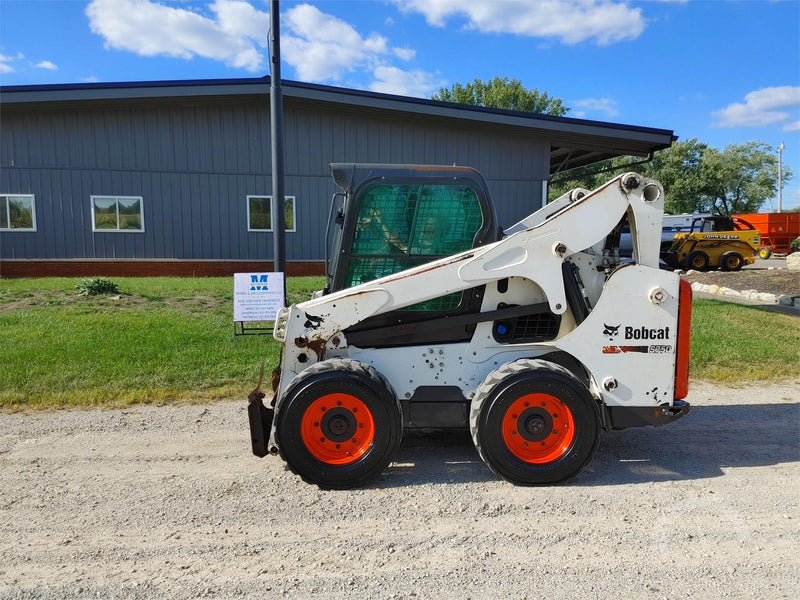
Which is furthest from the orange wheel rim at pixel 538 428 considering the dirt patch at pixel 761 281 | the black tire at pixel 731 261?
the black tire at pixel 731 261

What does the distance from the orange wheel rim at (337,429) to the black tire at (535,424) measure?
758 mm

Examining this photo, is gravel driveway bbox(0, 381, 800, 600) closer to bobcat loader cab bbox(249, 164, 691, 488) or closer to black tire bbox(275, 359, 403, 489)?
black tire bbox(275, 359, 403, 489)

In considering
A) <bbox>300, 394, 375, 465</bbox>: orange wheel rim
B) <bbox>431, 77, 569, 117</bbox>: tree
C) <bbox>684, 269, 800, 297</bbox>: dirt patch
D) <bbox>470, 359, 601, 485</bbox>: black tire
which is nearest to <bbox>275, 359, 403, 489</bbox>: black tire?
<bbox>300, 394, 375, 465</bbox>: orange wheel rim

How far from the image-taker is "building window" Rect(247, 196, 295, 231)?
55.1 feet

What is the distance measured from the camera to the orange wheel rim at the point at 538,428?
12.9 ft

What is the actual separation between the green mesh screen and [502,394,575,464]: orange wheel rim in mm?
912

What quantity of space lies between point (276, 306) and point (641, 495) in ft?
16.3

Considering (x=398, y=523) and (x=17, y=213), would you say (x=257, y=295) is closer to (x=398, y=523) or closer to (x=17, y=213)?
(x=398, y=523)

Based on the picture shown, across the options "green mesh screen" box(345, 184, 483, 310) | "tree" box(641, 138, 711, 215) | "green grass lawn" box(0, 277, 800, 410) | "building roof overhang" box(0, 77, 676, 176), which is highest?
"tree" box(641, 138, 711, 215)

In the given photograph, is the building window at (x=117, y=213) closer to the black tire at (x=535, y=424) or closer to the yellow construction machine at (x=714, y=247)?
the black tire at (x=535, y=424)

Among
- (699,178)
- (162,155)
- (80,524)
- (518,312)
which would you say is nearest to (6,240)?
(162,155)

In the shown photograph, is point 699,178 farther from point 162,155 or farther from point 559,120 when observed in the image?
point 162,155

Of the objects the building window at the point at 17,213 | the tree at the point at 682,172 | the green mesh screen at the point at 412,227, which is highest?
the tree at the point at 682,172

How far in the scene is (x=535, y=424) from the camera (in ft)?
12.9
